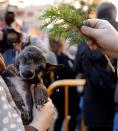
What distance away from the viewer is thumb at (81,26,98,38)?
207 centimetres

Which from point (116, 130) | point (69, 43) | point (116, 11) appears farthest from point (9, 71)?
point (116, 11)

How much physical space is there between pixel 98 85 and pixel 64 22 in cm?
294

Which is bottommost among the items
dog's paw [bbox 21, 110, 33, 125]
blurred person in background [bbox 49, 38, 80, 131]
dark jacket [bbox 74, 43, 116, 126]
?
blurred person in background [bbox 49, 38, 80, 131]

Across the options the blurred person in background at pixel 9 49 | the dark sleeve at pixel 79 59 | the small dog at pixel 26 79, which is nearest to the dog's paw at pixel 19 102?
the small dog at pixel 26 79

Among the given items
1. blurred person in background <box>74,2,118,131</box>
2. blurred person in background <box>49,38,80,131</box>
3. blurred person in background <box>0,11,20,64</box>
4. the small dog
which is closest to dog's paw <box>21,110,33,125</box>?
the small dog

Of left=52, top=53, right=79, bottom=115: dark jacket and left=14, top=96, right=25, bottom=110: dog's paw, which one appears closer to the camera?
left=14, top=96, right=25, bottom=110: dog's paw

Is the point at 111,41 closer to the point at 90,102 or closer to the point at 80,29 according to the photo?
the point at 80,29

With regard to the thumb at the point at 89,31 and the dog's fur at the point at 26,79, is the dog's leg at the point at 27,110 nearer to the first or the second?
the dog's fur at the point at 26,79

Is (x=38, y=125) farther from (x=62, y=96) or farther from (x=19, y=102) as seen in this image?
(x=62, y=96)

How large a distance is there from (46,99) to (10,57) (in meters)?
0.81

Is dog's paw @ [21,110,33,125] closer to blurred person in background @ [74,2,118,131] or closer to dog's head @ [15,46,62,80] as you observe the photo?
dog's head @ [15,46,62,80]

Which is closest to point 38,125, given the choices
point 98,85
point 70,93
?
point 98,85

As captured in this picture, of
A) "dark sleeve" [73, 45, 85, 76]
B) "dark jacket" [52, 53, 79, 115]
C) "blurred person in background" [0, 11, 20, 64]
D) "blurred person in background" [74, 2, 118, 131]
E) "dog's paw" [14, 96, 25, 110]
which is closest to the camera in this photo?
"dog's paw" [14, 96, 25, 110]

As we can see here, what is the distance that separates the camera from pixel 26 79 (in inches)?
83.4
